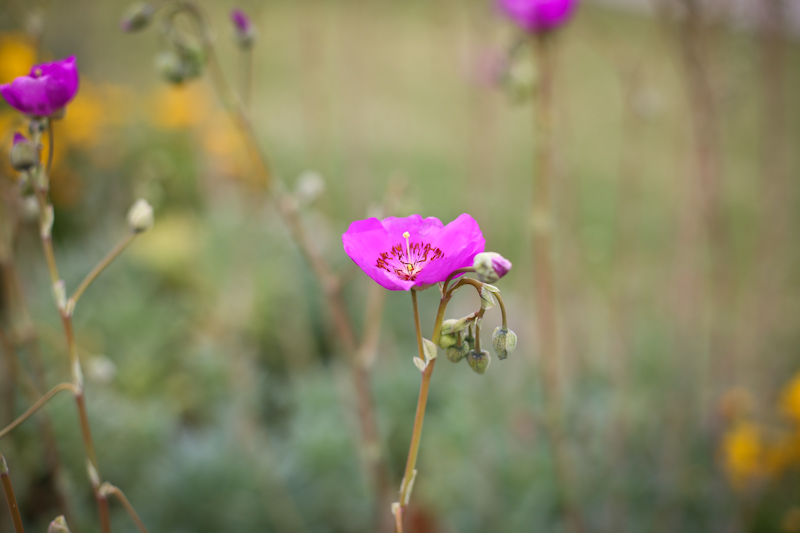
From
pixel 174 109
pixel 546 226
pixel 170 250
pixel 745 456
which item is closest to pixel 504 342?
pixel 546 226

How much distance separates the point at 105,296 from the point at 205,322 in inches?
12.7

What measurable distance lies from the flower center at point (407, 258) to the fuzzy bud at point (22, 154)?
319mm

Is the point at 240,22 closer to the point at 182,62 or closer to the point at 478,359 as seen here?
the point at 182,62

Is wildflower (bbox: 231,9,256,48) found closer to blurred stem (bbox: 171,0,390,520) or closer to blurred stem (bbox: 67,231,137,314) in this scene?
blurred stem (bbox: 171,0,390,520)

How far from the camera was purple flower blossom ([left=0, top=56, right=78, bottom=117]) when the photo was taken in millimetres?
461

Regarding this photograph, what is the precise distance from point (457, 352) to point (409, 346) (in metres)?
1.51

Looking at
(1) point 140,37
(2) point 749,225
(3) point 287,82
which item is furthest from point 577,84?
(1) point 140,37

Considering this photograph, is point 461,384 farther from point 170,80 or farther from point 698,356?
point 170,80

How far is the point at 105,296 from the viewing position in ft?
5.89

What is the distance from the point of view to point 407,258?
0.49m

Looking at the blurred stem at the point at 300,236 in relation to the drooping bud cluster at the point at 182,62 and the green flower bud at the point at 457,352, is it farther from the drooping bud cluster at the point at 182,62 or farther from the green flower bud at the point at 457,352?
the green flower bud at the point at 457,352

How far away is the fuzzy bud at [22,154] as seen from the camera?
0.47m

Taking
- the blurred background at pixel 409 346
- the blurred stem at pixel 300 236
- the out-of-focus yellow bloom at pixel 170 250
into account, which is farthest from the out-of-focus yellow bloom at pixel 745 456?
the out-of-focus yellow bloom at pixel 170 250

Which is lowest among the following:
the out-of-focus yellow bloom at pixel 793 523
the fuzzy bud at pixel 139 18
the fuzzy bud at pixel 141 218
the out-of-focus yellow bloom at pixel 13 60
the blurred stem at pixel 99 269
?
the out-of-focus yellow bloom at pixel 793 523
